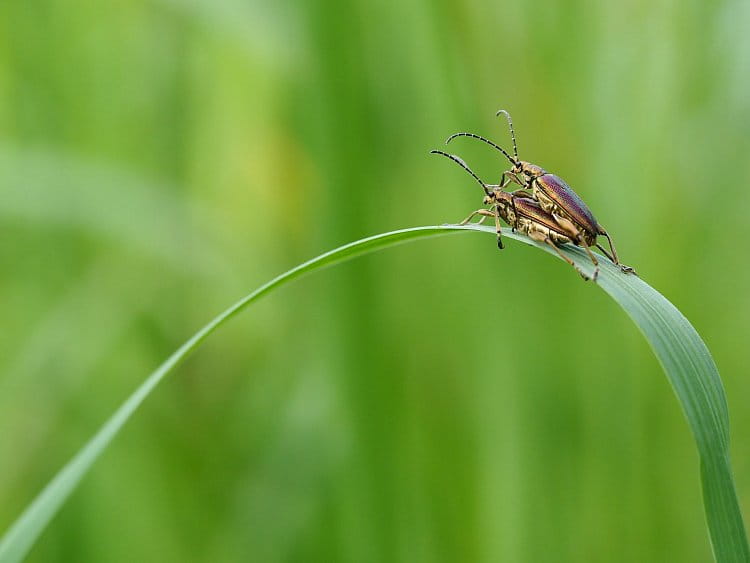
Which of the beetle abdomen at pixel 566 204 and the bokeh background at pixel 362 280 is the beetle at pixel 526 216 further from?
the bokeh background at pixel 362 280

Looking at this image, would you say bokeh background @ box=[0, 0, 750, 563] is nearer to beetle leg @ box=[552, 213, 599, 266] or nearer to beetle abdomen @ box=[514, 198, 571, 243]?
beetle abdomen @ box=[514, 198, 571, 243]

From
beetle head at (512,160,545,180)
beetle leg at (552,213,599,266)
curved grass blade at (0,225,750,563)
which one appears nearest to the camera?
curved grass blade at (0,225,750,563)

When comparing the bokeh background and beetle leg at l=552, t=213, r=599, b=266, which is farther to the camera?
the bokeh background

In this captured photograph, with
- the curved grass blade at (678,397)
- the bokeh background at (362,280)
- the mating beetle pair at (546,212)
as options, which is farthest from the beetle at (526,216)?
the bokeh background at (362,280)

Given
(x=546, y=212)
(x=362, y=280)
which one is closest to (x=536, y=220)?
(x=546, y=212)

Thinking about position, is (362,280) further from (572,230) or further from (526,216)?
(572,230)

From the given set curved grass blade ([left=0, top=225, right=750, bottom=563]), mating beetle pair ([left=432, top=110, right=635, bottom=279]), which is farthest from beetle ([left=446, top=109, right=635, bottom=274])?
curved grass blade ([left=0, top=225, right=750, bottom=563])

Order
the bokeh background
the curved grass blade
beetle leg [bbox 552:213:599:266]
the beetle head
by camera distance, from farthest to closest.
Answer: the bokeh background, the beetle head, beetle leg [bbox 552:213:599:266], the curved grass blade

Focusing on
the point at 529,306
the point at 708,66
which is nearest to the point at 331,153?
the point at 529,306
